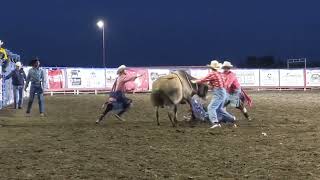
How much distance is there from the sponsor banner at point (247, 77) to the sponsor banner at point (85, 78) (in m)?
9.35

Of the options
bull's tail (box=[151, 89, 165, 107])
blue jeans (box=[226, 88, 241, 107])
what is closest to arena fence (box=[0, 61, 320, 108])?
blue jeans (box=[226, 88, 241, 107])

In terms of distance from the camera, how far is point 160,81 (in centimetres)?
1366

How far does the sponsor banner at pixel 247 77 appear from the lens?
128 ft

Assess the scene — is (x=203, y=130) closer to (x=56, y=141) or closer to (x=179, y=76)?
(x=179, y=76)

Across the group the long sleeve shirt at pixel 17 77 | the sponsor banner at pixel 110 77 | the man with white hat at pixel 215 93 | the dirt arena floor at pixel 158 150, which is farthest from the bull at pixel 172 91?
the sponsor banner at pixel 110 77

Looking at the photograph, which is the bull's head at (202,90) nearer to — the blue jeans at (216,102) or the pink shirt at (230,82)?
the pink shirt at (230,82)

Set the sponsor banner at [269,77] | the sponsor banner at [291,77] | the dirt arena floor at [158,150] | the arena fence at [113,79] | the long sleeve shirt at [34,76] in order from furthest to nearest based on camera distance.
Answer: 1. the sponsor banner at [291,77]
2. the sponsor banner at [269,77]
3. the arena fence at [113,79]
4. the long sleeve shirt at [34,76]
5. the dirt arena floor at [158,150]

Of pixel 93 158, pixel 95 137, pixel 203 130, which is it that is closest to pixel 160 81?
pixel 203 130

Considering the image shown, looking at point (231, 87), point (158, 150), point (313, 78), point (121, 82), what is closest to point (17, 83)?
point (121, 82)

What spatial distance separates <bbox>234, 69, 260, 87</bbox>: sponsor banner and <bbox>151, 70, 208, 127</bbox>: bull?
2529 centimetres

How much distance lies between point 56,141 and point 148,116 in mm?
6347

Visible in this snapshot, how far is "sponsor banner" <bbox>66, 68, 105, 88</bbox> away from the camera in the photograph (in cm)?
3572

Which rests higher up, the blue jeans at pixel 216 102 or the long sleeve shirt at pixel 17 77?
the long sleeve shirt at pixel 17 77

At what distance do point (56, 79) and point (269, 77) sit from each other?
14.8m
